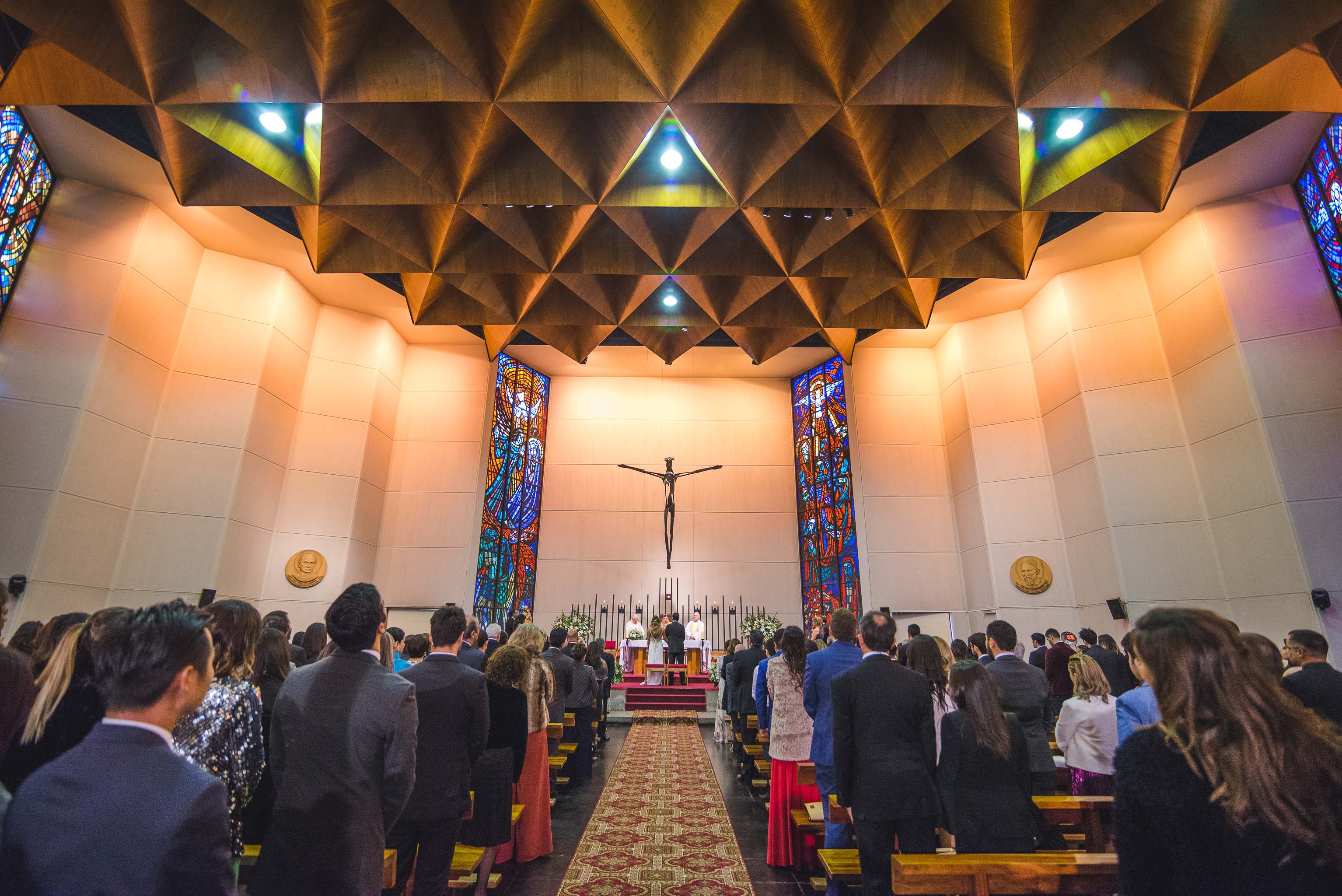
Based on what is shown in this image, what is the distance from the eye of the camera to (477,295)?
10391 millimetres

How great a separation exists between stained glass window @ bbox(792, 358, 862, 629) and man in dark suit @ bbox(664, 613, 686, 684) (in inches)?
109

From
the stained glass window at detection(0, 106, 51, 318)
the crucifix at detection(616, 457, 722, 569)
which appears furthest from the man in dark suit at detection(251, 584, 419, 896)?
the crucifix at detection(616, 457, 722, 569)

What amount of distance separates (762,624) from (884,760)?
1038cm

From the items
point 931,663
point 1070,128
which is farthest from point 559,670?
point 1070,128

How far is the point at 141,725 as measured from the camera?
1141 mm

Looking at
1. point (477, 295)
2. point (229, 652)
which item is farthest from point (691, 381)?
point (229, 652)

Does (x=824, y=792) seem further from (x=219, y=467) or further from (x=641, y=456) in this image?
(x=641, y=456)

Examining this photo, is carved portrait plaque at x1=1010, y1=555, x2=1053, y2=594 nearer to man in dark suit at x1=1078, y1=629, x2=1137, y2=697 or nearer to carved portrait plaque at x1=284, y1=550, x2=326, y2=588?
man in dark suit at x1=1078, y1=629, x2=1137, y2=697

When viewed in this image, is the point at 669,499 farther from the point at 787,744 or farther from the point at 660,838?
the point at 787,744

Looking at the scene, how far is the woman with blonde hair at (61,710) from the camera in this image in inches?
65.6

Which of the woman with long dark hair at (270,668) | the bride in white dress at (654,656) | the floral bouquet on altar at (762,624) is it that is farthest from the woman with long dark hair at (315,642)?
the floral bouquet on altar at (762,624)

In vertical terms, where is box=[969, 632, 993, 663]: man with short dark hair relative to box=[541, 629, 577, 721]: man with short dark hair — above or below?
above

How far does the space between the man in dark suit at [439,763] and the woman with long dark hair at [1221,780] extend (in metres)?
2.47

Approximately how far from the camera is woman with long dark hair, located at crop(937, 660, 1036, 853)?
2.63 metres
